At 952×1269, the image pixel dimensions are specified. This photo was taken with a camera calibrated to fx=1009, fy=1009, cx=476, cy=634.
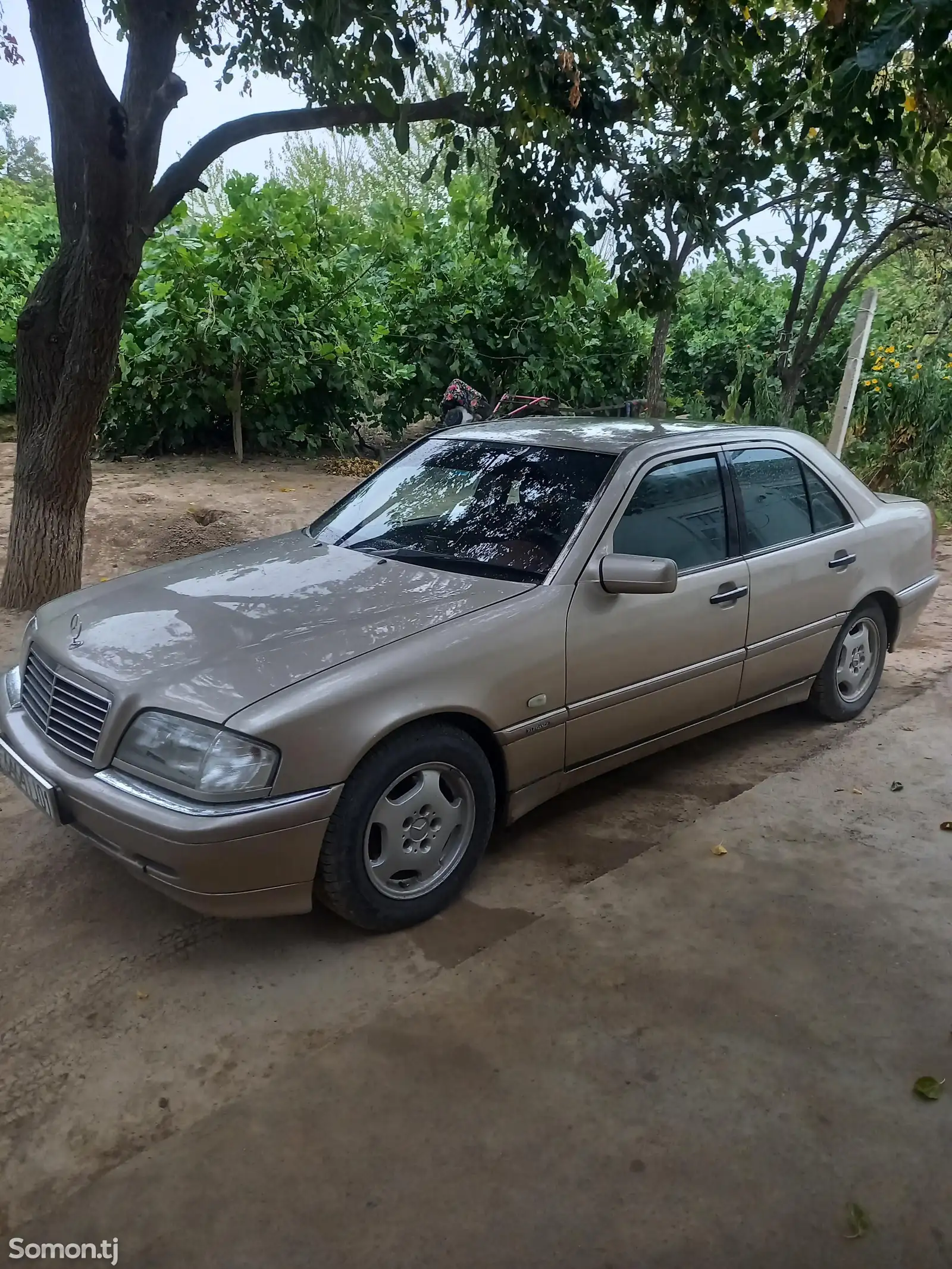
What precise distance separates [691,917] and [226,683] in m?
1.74

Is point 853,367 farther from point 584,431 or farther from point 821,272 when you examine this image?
point 584,431

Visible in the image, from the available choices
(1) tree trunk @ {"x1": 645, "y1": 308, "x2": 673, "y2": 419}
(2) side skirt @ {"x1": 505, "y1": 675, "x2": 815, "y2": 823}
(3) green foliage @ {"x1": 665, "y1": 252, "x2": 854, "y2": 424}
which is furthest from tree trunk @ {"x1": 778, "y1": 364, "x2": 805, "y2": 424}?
(2) side skirt @ {"x1": 505, "y1": 675, "x2": 815, "y2": 823}

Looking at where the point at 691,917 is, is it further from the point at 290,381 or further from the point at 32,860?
the point at 290,381

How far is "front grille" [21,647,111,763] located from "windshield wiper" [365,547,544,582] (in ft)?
4.20

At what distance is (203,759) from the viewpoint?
290 centimetres

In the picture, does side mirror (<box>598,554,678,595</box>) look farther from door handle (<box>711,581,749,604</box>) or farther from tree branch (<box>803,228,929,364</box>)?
tree branch (<box>803,228,929,364</box>)

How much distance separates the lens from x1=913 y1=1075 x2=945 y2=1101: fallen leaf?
2633 mm

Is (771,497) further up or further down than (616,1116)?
further up

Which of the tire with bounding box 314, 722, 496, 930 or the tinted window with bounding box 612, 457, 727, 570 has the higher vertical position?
the tinted window with bounding box 612, 457, 727, 570

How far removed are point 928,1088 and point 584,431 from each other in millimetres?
2855

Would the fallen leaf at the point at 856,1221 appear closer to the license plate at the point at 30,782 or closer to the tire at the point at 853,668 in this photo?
the license plate at the point at 30,782

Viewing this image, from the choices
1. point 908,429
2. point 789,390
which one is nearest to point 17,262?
point 789,390

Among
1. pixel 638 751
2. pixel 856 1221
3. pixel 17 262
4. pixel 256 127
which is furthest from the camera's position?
pixel 17 262

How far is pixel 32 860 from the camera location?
3.69 metres
